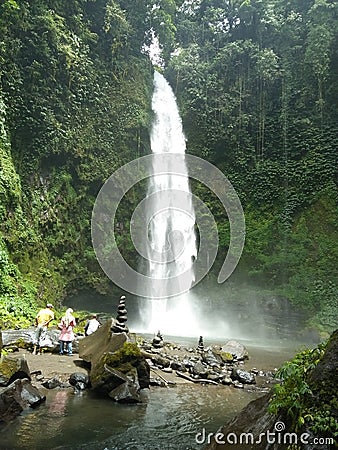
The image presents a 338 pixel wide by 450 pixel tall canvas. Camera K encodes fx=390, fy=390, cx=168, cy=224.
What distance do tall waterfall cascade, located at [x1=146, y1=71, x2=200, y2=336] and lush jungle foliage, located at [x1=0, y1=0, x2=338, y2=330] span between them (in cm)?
115

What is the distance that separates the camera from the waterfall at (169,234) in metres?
19.0

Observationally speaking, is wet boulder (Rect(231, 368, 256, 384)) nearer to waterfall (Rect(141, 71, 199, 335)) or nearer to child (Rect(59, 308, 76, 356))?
child (Rect(59, 308, 76, 356))

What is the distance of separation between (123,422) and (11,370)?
6.33 ft

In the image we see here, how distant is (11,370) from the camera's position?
5801 millimetres

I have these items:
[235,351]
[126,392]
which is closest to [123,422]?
[126,392]

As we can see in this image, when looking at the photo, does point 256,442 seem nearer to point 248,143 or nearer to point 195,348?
point 195,348

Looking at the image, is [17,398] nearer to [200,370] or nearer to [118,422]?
[118,422]

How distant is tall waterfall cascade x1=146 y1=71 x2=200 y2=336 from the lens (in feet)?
62.4

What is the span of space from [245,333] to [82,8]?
18.4 m

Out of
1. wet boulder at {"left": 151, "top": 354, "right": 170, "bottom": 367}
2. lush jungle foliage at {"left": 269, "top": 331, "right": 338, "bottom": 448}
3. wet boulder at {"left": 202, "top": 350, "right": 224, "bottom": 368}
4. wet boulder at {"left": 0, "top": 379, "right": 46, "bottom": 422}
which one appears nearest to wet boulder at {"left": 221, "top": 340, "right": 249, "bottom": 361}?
wet boulder at {"left": 202, "top": 350, "right": 224, "bottom": 368}

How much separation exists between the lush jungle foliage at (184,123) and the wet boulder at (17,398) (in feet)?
24.0

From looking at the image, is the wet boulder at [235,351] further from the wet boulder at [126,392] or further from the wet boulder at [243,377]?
the wet boulder at [126,392]

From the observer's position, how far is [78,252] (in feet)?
58.5

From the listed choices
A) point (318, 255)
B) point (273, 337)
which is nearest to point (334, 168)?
point (318, 255)
